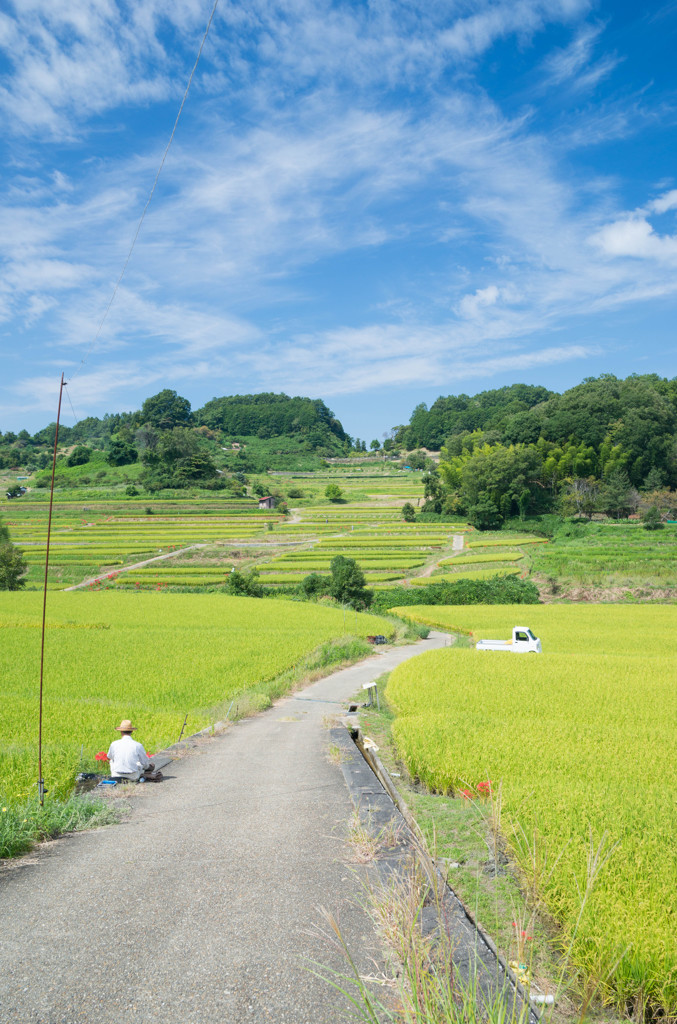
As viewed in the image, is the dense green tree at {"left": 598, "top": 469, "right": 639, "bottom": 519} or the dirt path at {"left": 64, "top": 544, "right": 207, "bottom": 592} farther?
the dense green tree at {"left": 598, "top": 469, "right": 639, "bottom": 519}

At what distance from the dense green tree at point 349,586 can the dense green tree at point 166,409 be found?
12088cm

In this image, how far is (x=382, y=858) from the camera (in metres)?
5.38

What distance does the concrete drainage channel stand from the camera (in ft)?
10.1

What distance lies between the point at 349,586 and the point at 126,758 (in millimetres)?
35549

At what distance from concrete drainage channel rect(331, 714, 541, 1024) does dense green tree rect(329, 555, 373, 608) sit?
3204 centimetres

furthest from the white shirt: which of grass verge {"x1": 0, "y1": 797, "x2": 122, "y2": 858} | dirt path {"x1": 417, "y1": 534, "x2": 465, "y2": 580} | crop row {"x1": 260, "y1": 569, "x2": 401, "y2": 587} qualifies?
dirt path {"x1": 417, "y1": 534, "x2": 465, "y2": 580}

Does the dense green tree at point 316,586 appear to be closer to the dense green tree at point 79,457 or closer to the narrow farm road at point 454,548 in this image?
the narrow farm road at point 454,548

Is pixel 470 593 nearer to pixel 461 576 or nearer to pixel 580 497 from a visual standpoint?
pixel 461 576

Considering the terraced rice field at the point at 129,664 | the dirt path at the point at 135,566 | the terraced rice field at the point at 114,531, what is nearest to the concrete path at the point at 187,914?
the terraced rice field at the point at 129,664

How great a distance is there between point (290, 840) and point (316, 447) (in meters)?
166

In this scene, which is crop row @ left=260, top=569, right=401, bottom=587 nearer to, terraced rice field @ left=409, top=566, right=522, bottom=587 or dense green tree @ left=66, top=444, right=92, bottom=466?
terraced rice field @ left=409, top=566, right=522, bottom=587

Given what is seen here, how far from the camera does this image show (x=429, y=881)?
109 inches

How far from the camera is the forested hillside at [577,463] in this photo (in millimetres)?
76625

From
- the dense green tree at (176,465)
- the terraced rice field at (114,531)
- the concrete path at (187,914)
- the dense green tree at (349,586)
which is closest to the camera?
the concrete path at (187,914)
